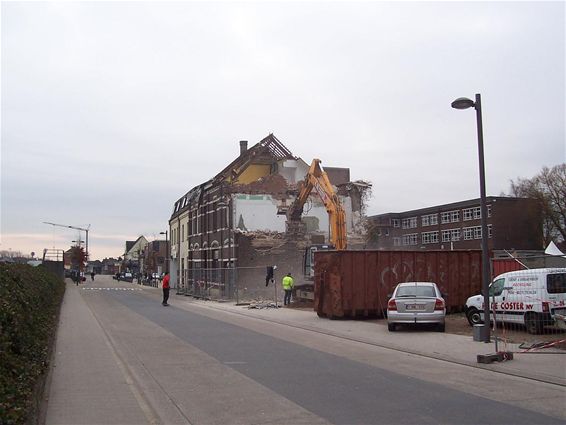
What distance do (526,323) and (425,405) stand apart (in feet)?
30.7

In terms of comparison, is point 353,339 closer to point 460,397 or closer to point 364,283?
point 364,283

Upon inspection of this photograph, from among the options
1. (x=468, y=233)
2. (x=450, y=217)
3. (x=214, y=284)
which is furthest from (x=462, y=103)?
(x=450, y=217)

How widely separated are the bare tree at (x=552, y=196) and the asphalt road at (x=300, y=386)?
53.7 meters

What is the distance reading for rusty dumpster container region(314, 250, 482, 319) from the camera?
2167cm

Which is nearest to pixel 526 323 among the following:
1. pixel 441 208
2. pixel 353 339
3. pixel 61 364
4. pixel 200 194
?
pixel 353 339

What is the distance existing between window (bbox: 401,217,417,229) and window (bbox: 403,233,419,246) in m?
1.46

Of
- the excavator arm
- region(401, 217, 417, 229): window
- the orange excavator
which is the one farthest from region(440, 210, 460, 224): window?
the orange excavator

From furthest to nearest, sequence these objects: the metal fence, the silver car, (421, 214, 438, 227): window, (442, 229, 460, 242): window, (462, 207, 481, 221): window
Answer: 1. (421, 214, 438, 227): window
2. (442, 229, 460, 242): window
3. (462, 207, 481, 221): window
4. the metal fence
5. the silver car

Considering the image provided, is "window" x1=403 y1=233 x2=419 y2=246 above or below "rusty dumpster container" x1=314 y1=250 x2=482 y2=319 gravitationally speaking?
above

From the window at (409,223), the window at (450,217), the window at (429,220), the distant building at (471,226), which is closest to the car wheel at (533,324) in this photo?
the distant building at (471,226)

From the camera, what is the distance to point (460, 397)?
27.4 feet

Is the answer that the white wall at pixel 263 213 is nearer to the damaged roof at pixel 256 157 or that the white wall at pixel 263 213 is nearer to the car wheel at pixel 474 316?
the damaged roof at pixel 256 157

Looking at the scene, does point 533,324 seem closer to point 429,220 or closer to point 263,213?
point 263,213

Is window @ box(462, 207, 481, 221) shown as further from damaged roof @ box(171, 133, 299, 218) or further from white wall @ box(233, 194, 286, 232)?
white wall @ box(233, 194, 286, 232)
